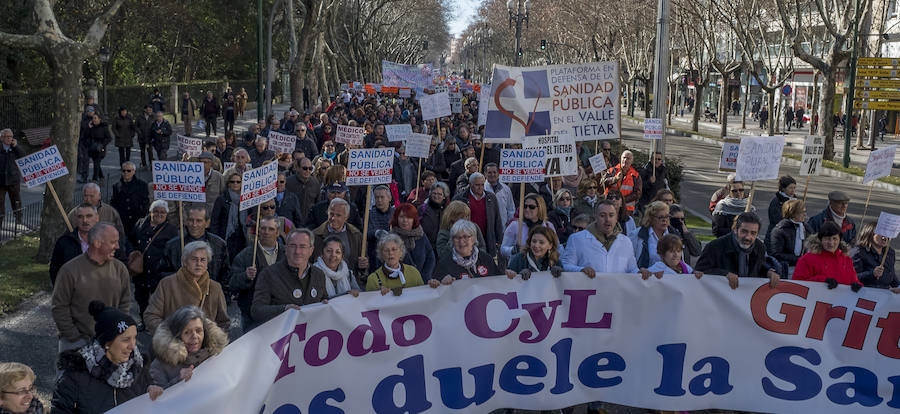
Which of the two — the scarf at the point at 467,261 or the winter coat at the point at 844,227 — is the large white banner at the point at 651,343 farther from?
the winter coat at the point at 844,227

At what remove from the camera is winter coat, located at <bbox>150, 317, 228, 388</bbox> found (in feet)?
16.2

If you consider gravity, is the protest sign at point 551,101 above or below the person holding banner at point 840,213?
above

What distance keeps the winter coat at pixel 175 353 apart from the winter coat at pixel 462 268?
2321 mm

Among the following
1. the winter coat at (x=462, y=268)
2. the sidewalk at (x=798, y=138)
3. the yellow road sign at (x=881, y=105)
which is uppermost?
the yellow road sign at (x=881, y=105)

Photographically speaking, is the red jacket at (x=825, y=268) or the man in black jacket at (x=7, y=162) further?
the man in black jacket at (x=7, y=162)

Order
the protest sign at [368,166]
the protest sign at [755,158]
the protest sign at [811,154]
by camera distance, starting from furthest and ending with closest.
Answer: the protest sign at [811,154] < the protest sign at [755,158] < the protest sign at [368,166]

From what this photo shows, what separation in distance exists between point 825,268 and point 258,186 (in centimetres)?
461

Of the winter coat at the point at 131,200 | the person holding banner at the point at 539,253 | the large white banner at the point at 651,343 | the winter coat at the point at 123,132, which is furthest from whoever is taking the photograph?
the winter coat at the point at 123,132

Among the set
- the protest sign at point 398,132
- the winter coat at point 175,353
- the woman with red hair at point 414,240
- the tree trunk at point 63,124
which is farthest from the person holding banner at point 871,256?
the tree trunk at point 63,124

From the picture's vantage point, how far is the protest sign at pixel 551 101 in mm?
9883

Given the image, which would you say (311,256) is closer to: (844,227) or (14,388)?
(14,388)

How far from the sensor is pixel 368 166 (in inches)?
374

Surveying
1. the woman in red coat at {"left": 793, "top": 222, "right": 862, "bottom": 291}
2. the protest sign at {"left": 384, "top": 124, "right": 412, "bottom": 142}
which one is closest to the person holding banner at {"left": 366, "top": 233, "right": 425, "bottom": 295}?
the woman in red coat at {"left": 793, "top": 222, "right": 862, "bottom": 291}

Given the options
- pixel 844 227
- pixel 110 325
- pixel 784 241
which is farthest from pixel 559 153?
pixel 110 325
